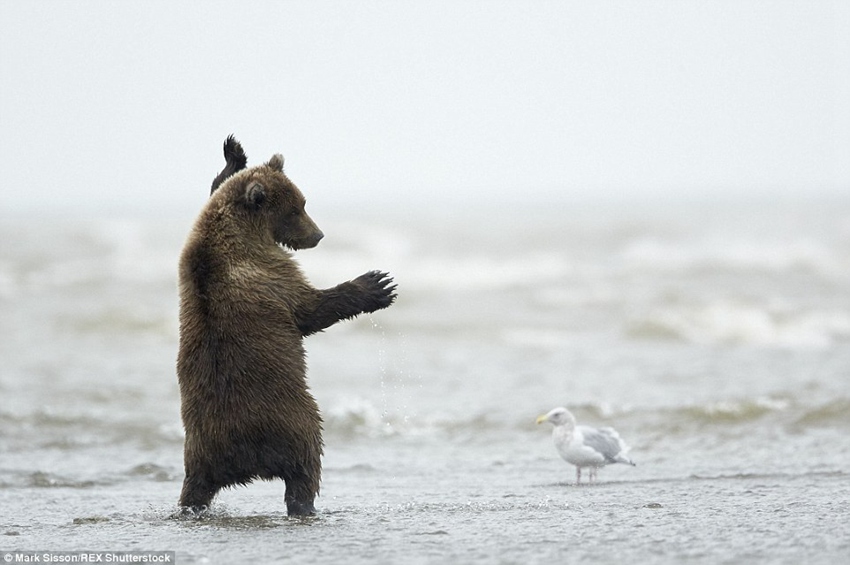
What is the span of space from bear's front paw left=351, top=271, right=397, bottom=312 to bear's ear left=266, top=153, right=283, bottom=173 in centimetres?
79

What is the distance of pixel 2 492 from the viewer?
25.5 ft

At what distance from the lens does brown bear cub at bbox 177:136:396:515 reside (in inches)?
217

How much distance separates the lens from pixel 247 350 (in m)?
5.52

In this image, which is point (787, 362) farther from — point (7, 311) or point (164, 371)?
point (7, 311)

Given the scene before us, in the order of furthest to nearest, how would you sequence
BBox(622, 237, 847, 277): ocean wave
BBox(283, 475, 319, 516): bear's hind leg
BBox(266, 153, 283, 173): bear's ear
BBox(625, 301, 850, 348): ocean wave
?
BBox(622, 237, 847, 277): ocean wave
BBox(625, 301, 850, 348): ocean wave
BBox(266, 153, 283, 173): bear's ear
BBox(283, 475, 319, 516): bear's hind leg

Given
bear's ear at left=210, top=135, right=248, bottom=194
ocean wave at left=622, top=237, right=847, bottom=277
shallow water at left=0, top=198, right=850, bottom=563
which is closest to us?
shallow water at left=0, top=198, right=850, bottom=563

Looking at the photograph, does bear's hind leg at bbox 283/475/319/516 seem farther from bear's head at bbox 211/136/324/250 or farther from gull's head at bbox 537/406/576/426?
gull's head at bbox 537/406/576/426

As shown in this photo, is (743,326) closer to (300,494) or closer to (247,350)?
(300,494)

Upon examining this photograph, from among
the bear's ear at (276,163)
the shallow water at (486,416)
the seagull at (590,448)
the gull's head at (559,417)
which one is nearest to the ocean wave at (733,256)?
the shallow water at (486,416)

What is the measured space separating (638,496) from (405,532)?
2.07 meters

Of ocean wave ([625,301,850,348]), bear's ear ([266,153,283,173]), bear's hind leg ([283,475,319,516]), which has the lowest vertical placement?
bear's hind leg ([283,475,319,516])

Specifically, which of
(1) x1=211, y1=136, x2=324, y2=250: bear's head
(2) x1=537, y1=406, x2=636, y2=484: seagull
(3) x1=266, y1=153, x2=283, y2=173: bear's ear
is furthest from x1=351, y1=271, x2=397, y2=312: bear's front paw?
(2) x1=537, y1=406, x2=636, y2=484: seagull

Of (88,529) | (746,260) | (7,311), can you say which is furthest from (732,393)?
(746,260)

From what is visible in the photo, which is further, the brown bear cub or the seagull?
the seagull
